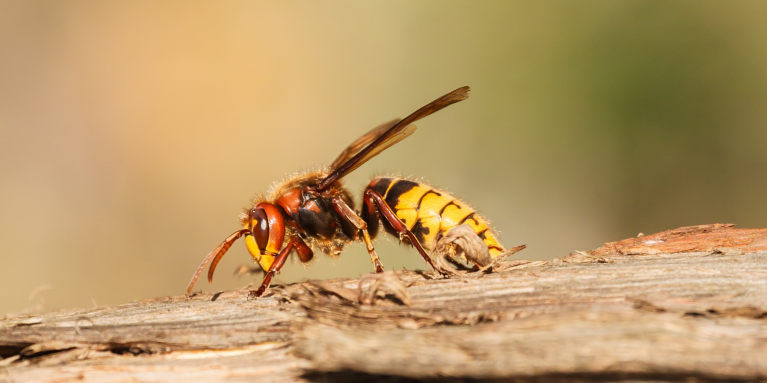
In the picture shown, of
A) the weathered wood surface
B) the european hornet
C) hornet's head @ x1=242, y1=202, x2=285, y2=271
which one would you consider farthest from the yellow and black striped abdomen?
the weathered wood surface

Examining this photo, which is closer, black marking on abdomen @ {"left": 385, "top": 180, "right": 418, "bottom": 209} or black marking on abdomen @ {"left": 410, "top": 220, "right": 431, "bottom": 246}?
black marking on abdomen @ {"left": 410, "top": 220, "right": 431, "bottom": 246}

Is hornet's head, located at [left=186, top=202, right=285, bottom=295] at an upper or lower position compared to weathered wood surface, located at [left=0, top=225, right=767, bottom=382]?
upper

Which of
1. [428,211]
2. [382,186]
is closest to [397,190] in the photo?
[382,186]

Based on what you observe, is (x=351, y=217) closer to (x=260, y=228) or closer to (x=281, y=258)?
(x=260, y=228)

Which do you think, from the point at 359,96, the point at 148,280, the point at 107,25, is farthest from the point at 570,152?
the point at 107,25

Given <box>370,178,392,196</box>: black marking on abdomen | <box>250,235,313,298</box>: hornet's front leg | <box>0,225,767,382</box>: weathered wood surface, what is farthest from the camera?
<box>370,178,392,196</box>: black marking on abdomen

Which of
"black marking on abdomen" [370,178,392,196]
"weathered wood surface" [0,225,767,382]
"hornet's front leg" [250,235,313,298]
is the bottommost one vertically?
"weathered wood surface" [0,225,767,382]

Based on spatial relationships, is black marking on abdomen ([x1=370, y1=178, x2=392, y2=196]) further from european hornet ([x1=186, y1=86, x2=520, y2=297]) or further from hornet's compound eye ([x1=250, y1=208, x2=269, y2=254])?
hornet's compound eye ([x1=250, y1=208, x2=269, y2=254])

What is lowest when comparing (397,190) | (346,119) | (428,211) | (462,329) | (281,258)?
(462,329)
